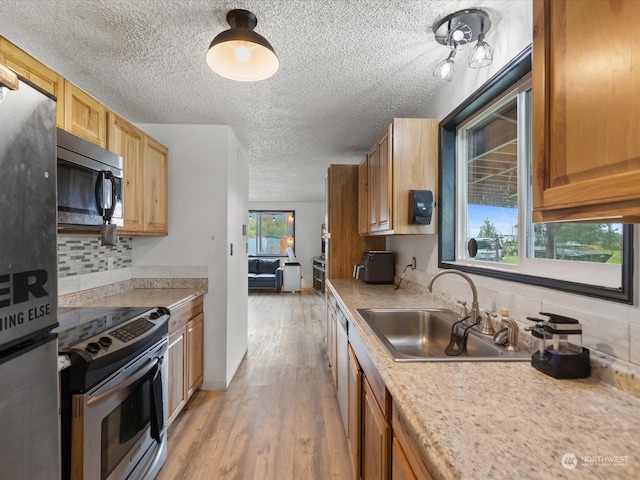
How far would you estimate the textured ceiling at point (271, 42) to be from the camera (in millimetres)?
1416

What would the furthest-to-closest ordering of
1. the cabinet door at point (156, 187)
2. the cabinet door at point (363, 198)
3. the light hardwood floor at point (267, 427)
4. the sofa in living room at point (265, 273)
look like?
the sofa in living room at point (265, 273) < the cabinet door at point (363, 198) < the cabinet door at point (156, 187) < the light hardwood floor at point (267, 427)

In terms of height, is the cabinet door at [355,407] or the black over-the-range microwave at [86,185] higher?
the black over-the-range microwave at [86,185]

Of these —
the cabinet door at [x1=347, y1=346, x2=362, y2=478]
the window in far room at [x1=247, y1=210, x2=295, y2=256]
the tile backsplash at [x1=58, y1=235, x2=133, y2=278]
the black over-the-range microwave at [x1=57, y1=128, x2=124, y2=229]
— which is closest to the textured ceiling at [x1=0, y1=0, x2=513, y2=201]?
the black over-the-range microwave at [x1=57, y1=128, x2=124, y2=229]

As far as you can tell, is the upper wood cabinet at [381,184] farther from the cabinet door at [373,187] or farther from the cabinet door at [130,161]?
the cabinet door at [130,161]

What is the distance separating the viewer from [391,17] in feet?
4.77

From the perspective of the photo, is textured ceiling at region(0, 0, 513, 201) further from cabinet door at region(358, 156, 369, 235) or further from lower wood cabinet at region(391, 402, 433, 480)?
lower wood cabinet at region(391, 402, 433, 480)

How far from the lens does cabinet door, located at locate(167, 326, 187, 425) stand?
213 centimetres

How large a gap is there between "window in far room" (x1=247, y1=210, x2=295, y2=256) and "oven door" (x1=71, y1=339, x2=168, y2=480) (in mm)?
6697

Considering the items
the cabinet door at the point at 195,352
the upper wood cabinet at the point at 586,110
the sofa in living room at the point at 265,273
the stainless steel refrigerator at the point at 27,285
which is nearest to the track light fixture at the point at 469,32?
the upper wood cabinet at the point at 586,110

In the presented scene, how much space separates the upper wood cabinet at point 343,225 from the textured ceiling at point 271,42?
0.60 metres

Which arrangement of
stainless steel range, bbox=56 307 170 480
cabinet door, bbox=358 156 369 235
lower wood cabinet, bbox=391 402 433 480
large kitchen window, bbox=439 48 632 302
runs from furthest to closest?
cabinet door, bbox=358 156 369 235 < stainless steel range, bbox=56 307 170 480 < large kitchen window, bbox=439 48 632 302 < lower wood cabinet, bbox=391 402 433 480

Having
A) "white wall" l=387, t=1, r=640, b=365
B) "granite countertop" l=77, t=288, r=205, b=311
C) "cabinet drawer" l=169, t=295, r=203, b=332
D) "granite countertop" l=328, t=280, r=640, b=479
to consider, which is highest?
"white wall" l=387, t=1, r=640, b=365

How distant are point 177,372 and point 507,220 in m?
2.39

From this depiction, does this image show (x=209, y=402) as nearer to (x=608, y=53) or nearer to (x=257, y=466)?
(x=257, y=466)
